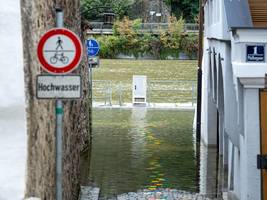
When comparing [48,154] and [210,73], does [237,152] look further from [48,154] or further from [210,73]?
[210,73]

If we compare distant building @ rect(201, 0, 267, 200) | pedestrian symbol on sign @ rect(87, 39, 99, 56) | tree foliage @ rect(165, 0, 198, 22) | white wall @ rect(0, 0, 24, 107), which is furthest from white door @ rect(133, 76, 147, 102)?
tree foliage @ rect(165, 0, 198, 22)

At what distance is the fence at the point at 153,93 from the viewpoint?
35.8 meters

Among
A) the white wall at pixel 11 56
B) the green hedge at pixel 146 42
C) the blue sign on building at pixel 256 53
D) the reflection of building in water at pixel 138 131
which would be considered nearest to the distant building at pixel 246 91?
the blue sign on building at pixel 256 53

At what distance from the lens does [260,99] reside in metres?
12.1

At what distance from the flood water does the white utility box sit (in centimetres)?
269

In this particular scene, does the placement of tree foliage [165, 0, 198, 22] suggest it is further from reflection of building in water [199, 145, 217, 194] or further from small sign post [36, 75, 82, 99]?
small sign post [36, 75, 82, 99]

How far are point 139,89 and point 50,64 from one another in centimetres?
2532

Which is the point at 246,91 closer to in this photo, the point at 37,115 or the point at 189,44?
the point at 37,115

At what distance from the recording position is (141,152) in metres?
20.5

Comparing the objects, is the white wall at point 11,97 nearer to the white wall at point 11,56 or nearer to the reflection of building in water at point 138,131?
the white wall at point 11,56

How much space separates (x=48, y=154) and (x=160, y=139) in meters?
13.9

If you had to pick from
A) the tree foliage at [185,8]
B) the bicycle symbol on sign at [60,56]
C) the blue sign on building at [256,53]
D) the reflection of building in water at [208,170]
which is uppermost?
the tree foliage at [185,8]

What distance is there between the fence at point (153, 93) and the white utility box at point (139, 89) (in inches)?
27.8

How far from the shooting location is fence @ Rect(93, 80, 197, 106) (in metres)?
35.8
